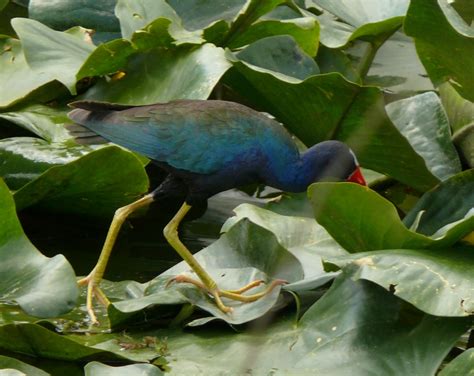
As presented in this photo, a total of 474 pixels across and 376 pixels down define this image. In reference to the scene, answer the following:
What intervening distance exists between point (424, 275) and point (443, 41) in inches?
35.4

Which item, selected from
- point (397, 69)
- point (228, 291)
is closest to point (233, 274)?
point (228, 291)

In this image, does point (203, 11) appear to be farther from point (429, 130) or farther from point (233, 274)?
point (233, 274)

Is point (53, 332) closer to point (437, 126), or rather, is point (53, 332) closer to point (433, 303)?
point (433, 303)

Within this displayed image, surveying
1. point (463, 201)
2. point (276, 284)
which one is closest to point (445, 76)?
point (463, 201)

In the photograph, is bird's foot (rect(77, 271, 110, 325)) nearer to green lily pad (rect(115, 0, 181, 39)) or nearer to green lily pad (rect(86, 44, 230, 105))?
green lily pad (rect(86, 44, 230, 105))

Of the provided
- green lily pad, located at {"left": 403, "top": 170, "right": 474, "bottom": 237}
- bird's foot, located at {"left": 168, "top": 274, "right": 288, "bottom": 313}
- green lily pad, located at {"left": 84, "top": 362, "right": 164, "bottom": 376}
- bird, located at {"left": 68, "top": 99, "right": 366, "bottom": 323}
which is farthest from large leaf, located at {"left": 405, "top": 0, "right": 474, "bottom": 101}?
green lily pad, located at {"left": 84, "top": 362, "right": 164, "bottom": 376}

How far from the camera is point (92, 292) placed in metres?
3.09

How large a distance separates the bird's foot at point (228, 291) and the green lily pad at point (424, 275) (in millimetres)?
195

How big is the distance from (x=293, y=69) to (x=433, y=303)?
138 cm

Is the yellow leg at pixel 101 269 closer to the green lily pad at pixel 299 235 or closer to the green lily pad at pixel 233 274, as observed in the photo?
the green lily pad at pixel 233 274

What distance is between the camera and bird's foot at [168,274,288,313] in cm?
290

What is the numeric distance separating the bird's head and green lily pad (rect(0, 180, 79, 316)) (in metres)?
0.80

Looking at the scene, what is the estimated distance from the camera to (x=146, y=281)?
11.1 feet

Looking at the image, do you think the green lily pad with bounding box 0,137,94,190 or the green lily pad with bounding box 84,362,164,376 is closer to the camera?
the green lily pad with bounding box 84,362,164,376
